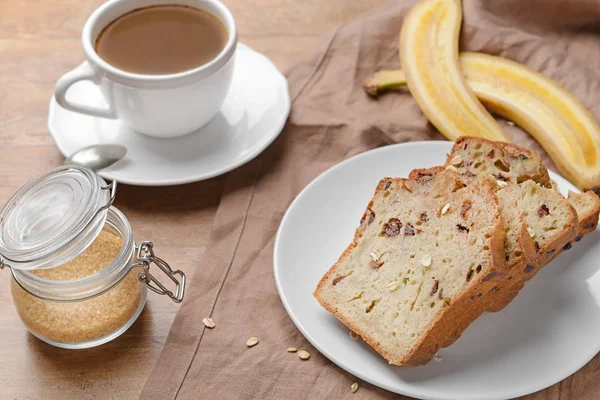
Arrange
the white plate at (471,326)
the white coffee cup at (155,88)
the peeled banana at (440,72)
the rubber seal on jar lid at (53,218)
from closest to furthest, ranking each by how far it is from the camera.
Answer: the rubber seal on jar lid at (53,218) < the white plate at (471,326) < the white coffee cup at (155,88) < the peeled banana at (440,72)

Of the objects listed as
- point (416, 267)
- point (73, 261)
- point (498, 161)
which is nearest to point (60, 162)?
point (73, 261)

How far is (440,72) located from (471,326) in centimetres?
85

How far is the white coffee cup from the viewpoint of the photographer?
6.17 feet

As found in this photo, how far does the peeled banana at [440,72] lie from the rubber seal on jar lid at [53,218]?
103 centimetres

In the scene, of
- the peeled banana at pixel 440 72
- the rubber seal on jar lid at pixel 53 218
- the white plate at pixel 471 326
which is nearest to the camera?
the rubber seal on jar lid at pixel 53 218

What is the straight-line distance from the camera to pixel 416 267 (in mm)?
1585

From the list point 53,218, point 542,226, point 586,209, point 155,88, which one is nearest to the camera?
point 53,218

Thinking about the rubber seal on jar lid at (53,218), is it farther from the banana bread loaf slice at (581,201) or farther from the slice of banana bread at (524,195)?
the banana bread loaf slice at (581,201)

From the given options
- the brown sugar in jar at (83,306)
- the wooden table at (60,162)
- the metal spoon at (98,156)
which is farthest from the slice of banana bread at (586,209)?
the metal spoon at (98,156)

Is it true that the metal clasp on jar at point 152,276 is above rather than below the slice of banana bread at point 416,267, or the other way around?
below

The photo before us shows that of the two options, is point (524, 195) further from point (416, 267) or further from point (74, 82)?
point (74, 82)

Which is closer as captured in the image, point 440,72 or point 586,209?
point 586,209

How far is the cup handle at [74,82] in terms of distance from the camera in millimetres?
1933

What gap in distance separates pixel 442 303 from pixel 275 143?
0.81 metres
